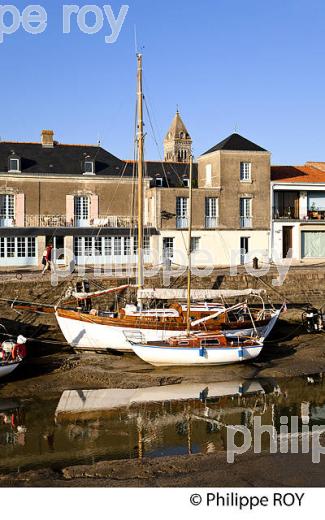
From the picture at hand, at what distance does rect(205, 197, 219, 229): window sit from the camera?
35781mm

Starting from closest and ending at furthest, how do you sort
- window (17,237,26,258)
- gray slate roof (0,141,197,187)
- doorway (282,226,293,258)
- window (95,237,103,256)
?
window (17,237,26,258), window (95,237,103,256), gray slate roof (0,141,197,187), doorway (282,226,293,258)

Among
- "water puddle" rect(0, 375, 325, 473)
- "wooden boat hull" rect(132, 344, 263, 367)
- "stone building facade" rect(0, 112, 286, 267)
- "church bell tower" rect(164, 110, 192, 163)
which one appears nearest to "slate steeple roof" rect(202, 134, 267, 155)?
"stone building facade" rect(0, 112, 286, 267)

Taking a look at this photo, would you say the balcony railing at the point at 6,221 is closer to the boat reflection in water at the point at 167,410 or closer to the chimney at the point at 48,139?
the chimney at the point at 48,139

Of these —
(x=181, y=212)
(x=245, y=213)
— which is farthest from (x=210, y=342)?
(x=245, y=213)

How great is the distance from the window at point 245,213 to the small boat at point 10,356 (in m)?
20.8

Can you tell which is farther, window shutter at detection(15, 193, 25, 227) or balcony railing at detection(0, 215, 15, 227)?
window shutter at detection(15, 193, 25, 227)

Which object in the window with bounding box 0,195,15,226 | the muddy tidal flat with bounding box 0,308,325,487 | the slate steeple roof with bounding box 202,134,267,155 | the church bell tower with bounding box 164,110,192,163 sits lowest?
the muddy tidal flat with bounding box 0,308,325,487

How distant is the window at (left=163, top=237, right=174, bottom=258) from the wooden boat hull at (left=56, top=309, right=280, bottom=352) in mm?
13308

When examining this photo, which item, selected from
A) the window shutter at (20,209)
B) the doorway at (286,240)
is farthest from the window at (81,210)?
the doorway at (286,240)

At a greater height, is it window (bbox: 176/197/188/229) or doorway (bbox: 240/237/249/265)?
window (bbox: 176/197/188/229)

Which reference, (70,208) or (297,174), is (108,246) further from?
(297,174)

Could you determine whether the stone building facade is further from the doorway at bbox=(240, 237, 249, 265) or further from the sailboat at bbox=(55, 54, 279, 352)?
the sailboat at bbox=(55, 54, 279, 352)
